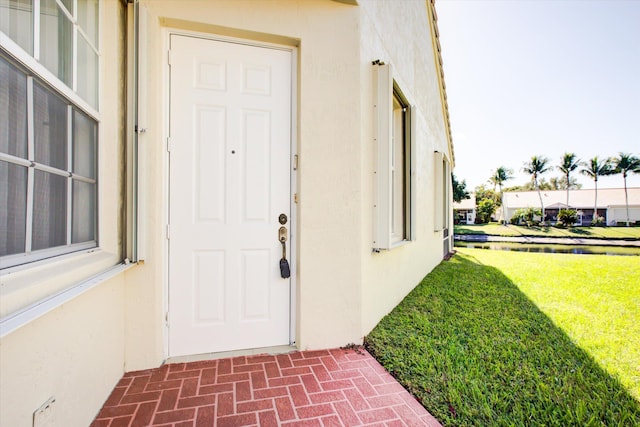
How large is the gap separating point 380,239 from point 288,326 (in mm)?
1299

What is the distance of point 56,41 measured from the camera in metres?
1.59

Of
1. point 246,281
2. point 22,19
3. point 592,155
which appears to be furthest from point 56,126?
point 592,155

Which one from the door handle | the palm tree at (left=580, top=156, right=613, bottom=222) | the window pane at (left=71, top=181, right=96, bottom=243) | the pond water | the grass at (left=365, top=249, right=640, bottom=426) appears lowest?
the pond water

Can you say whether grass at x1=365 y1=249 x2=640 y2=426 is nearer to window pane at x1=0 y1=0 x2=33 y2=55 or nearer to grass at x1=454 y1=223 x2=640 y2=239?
window pane at x1=0 y1=0 x2=33 y2=55

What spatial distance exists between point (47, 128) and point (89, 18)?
95cm

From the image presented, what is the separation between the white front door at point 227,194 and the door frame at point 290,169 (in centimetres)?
3

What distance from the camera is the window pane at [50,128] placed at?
146 cm

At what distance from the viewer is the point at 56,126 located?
63.6 inches

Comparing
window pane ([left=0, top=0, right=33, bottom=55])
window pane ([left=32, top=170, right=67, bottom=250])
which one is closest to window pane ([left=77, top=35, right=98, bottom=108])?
window pane ([left=0, top=0, right=33, bottom=55])

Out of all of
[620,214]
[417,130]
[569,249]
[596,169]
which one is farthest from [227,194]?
[620,214]

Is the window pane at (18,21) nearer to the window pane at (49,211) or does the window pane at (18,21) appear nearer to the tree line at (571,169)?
the window pane at (49,211)

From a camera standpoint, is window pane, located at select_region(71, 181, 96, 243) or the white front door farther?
the white front door

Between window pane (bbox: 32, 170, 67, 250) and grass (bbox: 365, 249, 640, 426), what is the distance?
8.00 ft

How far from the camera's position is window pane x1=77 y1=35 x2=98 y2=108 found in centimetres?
185
